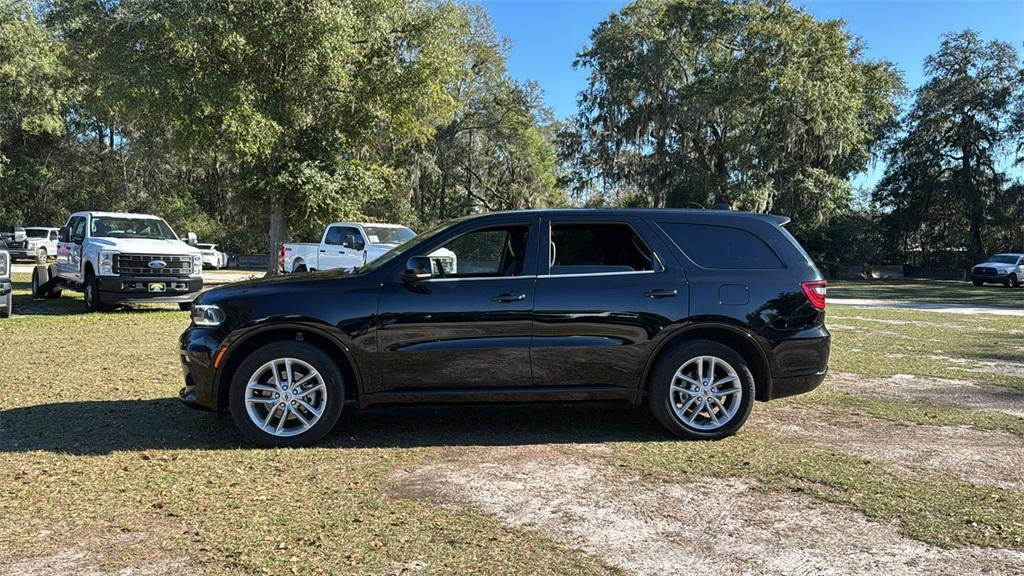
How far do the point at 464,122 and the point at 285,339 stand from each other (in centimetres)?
3892

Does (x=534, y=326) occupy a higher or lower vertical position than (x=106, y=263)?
lower

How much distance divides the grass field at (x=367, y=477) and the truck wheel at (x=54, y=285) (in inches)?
367

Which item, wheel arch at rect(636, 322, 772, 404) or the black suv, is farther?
wheel arch at rect(636, 322, 772, 404)

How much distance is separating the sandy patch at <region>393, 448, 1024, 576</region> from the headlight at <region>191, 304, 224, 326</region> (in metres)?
1.84

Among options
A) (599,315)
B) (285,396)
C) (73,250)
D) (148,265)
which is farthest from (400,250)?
(73,250)

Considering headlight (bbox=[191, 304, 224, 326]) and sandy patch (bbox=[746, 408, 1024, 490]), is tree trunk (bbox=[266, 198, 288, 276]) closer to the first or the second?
headlight (bbox=[191, 304, 224, 326])

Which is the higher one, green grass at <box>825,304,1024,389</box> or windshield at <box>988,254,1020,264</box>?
windshield at <box>988,254,1020,264</box>

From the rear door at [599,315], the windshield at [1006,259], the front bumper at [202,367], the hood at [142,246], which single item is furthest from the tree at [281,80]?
the windshield at [1006,259]

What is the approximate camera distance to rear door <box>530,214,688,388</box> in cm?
536

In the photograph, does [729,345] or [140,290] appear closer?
[729,345]

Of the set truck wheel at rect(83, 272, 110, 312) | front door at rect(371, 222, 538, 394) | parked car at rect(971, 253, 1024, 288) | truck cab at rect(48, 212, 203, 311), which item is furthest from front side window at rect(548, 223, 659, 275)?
parked car at rect(971, 253, 1024, 288)

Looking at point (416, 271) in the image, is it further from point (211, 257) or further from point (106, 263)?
point (211, 257)

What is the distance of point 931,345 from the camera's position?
11.1 m

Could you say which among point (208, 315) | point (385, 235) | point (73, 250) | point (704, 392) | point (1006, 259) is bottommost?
point (704, 392)
